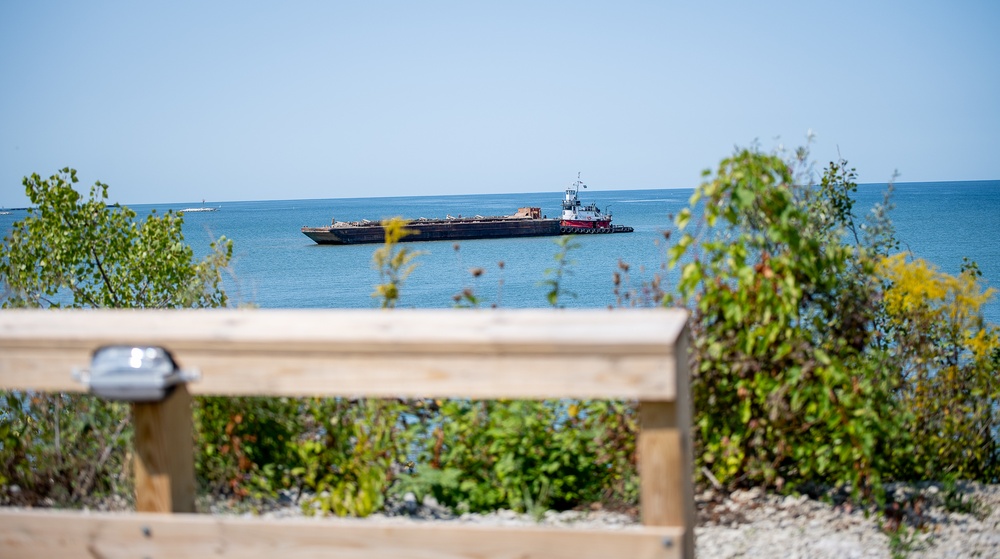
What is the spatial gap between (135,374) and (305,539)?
1.42ft

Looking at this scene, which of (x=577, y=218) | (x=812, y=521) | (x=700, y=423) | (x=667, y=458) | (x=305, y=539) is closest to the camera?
(x=667, y=458)

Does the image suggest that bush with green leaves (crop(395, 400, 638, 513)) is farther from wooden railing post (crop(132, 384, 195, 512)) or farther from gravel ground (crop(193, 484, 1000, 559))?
wooden railing post (crop(132, 384, 195, 512))

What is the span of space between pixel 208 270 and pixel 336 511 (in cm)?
255

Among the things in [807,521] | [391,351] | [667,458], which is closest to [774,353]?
[807,521]

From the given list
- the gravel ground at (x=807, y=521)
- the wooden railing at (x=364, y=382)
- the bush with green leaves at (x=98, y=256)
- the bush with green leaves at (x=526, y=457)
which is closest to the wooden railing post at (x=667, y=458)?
the wooden railing at (x=364, y=382)

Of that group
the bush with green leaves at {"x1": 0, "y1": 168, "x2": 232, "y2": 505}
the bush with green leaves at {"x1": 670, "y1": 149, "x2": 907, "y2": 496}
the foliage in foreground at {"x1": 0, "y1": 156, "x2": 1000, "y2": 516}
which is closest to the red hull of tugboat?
the bush with green leaves at {"x1": 0, "y1": 168, "x2": 232, "y2": 505}

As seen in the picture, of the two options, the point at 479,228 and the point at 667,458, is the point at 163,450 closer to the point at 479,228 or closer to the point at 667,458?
the point at 667,458

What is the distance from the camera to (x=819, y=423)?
3412mm

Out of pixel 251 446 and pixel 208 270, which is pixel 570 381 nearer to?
pixel 251 446

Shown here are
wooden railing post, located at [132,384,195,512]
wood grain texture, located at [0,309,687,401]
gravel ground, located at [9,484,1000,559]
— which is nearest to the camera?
wood grain texture, located at [0,309,687,401]

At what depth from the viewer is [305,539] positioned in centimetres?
165

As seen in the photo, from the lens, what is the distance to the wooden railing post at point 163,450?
1.67m

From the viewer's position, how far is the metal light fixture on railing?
5.29 feet

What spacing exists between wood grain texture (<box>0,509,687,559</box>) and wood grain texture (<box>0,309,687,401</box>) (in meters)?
0.25
